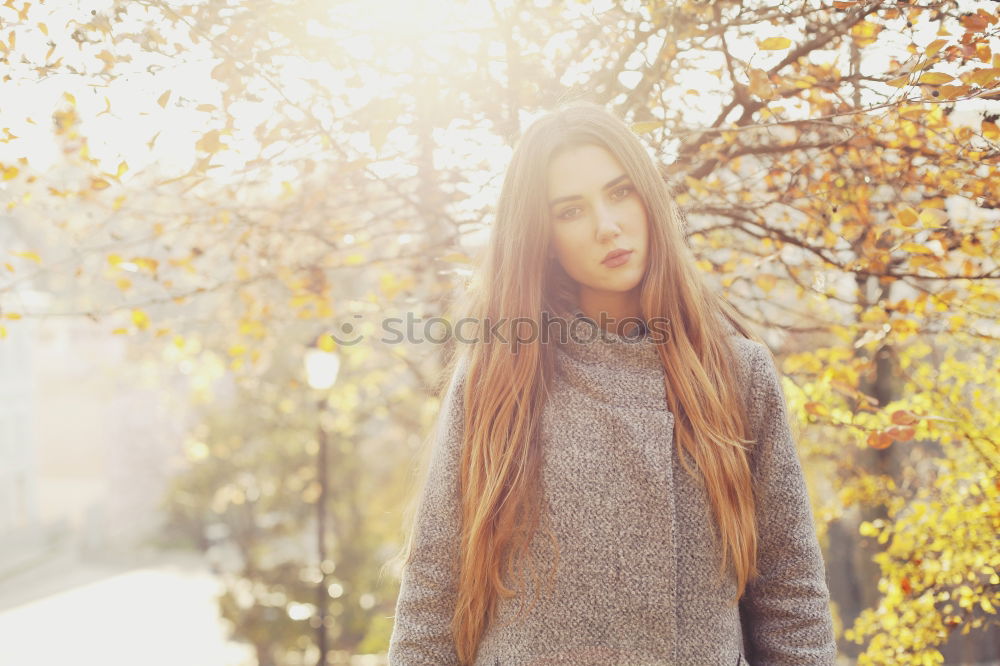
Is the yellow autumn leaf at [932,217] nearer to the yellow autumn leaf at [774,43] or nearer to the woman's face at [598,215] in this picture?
the yellow autumn leaf at [774,43]

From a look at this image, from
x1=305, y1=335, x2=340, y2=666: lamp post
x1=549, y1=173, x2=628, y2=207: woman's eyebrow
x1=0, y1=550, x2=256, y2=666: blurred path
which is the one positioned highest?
x1=549, y1=173, x2=628, y2=207: woman's eyebrow

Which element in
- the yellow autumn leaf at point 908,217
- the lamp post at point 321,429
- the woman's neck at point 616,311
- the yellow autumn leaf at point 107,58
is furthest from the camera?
the lamp post at point 321,429

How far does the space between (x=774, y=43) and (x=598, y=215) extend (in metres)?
0.85

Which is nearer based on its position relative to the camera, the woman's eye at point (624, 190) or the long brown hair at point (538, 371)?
the long brown hair at point (538, 371)

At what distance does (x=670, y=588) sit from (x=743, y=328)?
724 millimetres

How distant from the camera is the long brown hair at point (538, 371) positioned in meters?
1.74

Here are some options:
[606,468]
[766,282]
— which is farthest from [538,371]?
[766,282]

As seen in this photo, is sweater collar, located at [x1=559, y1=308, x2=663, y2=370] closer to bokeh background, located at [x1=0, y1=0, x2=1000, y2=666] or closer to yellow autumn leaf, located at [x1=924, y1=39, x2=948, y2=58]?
bokeh background, located at [x1=0, y1=0, x2=1000, y2=666]

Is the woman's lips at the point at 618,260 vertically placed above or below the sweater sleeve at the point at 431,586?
above

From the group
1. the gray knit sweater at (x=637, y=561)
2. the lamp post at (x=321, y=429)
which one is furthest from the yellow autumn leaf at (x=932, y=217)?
the lamp post at (x=321, y=429)

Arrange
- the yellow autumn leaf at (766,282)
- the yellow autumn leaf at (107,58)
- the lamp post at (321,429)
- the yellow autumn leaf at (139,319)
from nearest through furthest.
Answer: the yellow autumn leaf at (107,58) < the yellow autumn leaf at (766,282) < the yellow autumn leaf at (139,319) < the lamp post at (321,429)

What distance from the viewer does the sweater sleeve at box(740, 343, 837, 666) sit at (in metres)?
1.68

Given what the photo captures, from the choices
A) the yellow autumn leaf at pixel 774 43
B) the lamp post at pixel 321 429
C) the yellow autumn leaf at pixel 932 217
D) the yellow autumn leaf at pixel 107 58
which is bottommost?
the lamp post at pixel 321 429

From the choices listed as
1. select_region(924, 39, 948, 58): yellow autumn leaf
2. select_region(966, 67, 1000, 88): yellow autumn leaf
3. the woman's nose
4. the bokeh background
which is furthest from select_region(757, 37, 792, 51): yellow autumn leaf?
the woman's nose
